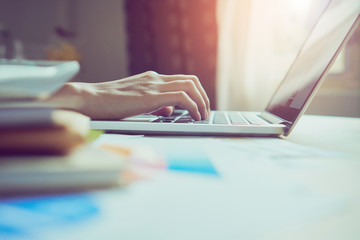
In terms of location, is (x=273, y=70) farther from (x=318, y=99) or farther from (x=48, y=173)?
(x=48, y=173)

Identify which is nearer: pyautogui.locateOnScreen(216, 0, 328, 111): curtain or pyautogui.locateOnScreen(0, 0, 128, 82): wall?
pyautogui.locateOnScreen(216, 0, 328, 111): curtain

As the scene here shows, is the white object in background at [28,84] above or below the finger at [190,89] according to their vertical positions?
above

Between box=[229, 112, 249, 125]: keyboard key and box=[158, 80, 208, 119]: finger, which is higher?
box=[158, 80, 208, 119]: finger

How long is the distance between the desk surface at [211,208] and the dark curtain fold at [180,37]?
6.56 feet

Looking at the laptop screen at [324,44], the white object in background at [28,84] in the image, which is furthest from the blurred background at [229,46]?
the white object in background at [28,84]

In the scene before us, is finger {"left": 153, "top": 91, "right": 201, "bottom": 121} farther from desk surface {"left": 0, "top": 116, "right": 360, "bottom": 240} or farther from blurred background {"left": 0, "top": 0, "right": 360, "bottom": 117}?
blurred background {"left": 0, "top": 0, "right": 360, "bottom": 117}

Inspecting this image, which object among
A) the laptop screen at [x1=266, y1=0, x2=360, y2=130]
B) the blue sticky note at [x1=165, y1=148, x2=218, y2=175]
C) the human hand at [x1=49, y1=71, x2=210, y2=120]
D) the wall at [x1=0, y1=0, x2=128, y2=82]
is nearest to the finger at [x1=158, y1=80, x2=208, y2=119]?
the human hand at [x1=49, y1=71, x2=210, y2=120]

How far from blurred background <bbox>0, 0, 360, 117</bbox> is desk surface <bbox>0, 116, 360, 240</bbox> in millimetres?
1903

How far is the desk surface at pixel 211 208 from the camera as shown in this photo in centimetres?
21

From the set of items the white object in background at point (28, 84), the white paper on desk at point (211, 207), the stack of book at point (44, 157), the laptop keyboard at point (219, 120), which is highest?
the white object in background at point (28, 84)

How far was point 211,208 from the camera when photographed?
25 centimetres

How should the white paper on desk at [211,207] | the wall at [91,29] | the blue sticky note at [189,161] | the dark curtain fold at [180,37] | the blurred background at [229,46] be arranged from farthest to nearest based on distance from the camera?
the wall at [91,29], the dark curtain fold at [180,37], the blurred background at [229,46], the blue sticky note at [189,161], the white paper on desk at [211,207]

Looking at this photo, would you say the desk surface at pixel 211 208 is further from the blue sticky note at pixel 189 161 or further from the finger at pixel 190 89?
the finger at pixel 190 89

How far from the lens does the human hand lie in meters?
0.69
